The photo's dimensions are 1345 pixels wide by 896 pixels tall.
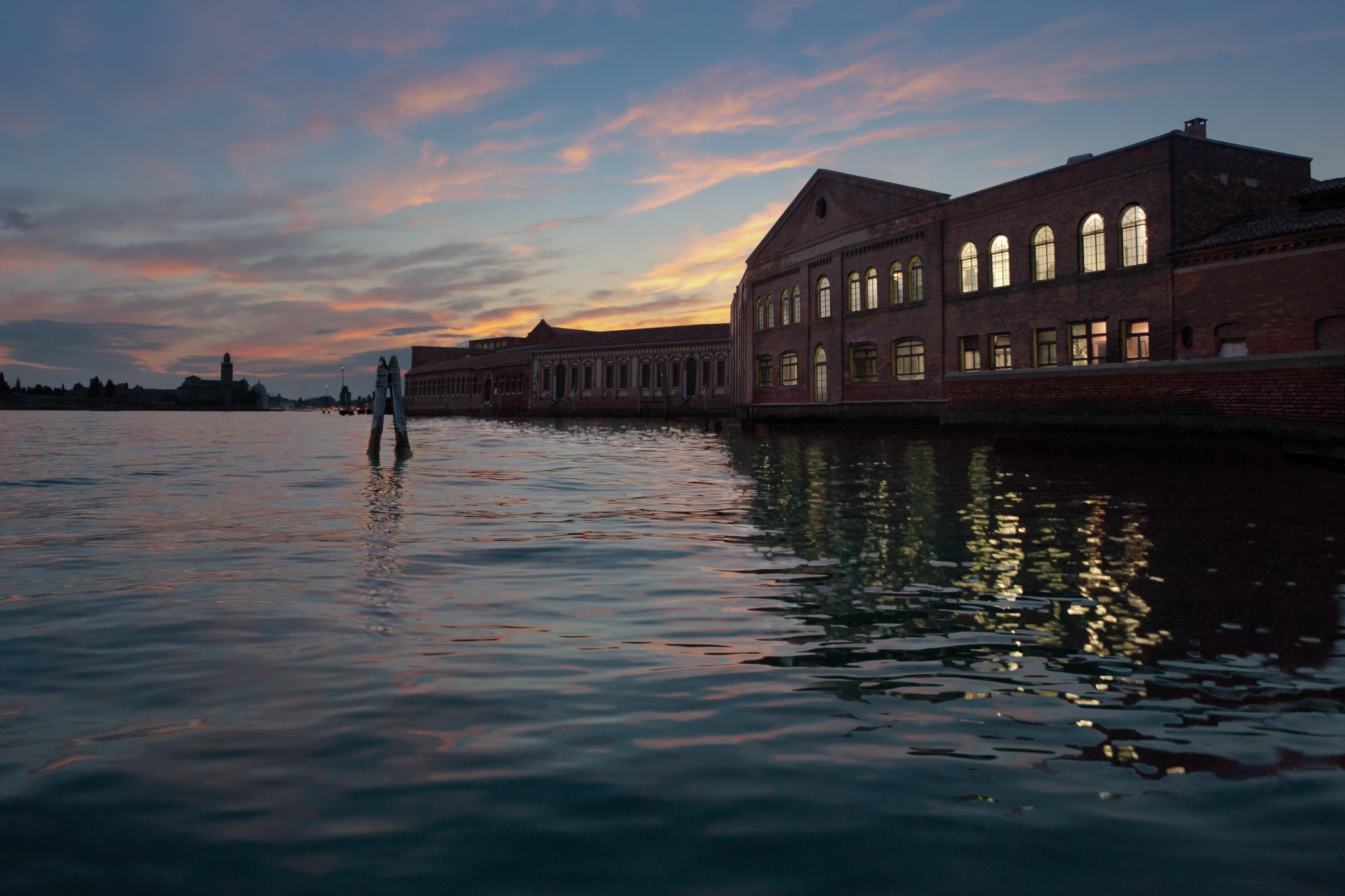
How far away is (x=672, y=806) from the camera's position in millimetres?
2523

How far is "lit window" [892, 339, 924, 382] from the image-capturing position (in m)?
33.2

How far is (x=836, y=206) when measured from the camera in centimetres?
3744

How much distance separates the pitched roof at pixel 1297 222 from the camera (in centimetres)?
2061

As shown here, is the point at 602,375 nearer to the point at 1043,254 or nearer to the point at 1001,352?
the point at 1001,352

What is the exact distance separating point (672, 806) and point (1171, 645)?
3080mm

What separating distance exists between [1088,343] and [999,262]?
4.61 meters

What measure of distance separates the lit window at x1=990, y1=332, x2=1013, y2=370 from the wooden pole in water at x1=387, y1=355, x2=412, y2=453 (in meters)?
19.5

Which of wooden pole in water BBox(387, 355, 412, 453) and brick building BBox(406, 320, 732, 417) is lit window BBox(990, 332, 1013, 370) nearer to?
wooden pole in water BBox(387, 355, 412, 453)

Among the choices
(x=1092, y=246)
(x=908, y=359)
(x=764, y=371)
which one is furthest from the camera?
(x=764, y=371)

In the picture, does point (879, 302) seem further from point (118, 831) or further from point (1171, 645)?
point (118, 831)

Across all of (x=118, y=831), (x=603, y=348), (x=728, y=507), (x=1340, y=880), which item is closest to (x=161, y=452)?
(x=728, y=507)

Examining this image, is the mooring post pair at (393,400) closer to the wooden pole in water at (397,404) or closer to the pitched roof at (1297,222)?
the wooden pole in water at (397,404)

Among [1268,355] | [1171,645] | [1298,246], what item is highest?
[1298,246]

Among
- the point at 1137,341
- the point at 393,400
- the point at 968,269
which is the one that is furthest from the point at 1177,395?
the point at 393,400
